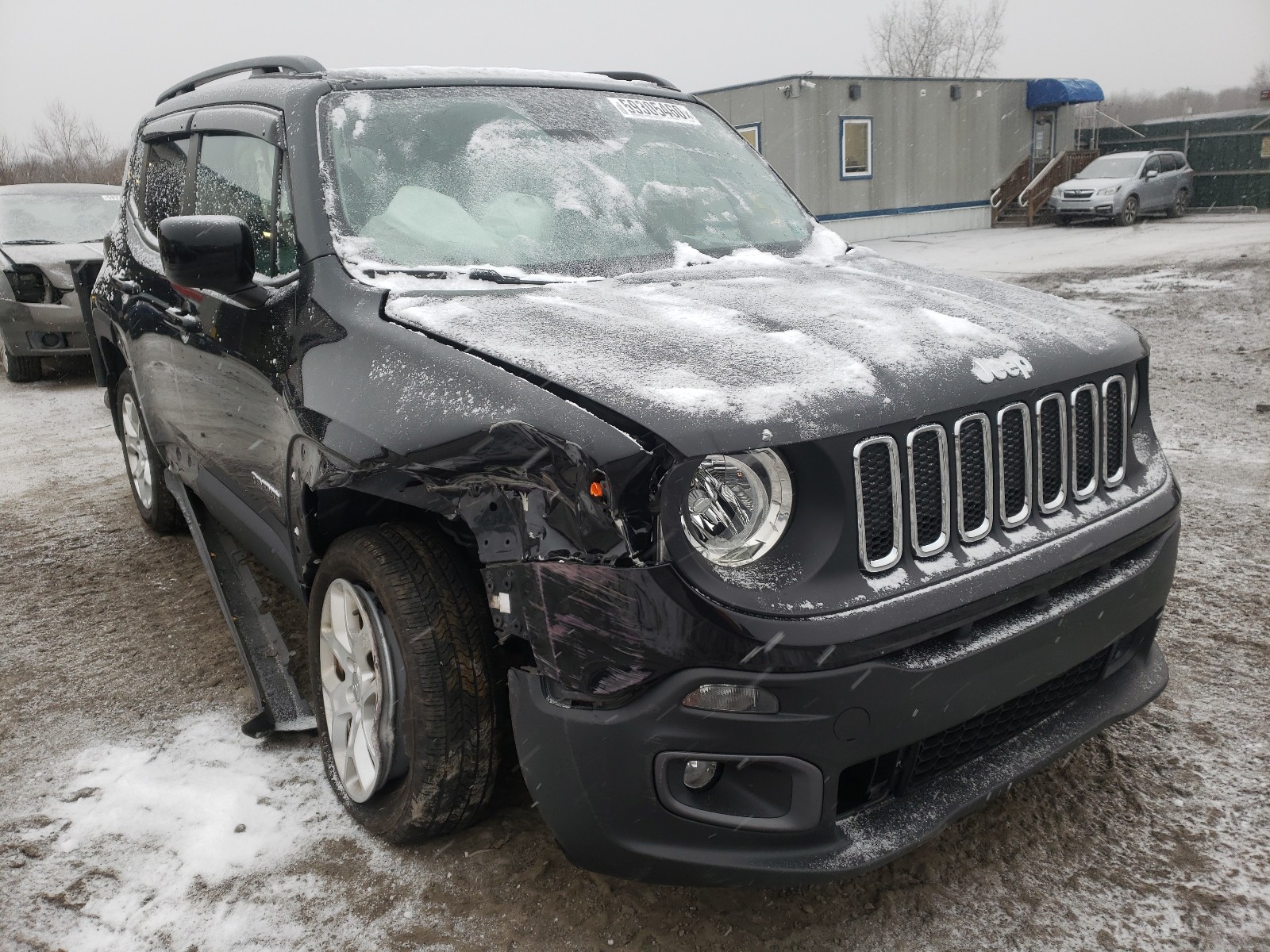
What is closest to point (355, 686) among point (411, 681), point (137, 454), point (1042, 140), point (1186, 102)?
point (411, 681)

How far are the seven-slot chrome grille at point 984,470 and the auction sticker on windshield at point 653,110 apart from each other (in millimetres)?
1865

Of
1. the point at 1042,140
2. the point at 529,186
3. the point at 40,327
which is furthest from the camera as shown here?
the point at 1042,140

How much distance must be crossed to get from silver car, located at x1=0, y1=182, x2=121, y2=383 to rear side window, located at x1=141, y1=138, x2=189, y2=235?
467 centimetres

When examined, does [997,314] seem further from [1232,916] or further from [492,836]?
[492,836]

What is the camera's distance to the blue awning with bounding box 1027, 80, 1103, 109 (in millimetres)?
27078

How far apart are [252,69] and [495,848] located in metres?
2.83

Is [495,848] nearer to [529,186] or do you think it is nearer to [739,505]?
[739,505]

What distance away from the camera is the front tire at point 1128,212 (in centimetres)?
2309

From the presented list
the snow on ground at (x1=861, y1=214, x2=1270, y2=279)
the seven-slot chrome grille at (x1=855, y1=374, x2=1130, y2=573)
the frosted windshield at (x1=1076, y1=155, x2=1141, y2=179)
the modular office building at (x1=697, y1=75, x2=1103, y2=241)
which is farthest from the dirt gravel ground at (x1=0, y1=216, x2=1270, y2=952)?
the frosted windshield at (x1=1076, y1=155, x2=1141, y2=179)

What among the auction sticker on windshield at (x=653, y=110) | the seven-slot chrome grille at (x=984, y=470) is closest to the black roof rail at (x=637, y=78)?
the auction sticker on windshield at (x=653, y=110)

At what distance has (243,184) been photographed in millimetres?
3143

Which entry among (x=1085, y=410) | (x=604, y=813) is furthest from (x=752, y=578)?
(x=1085, y=410)

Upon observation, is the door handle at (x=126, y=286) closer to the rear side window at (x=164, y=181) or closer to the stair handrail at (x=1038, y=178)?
the rear side window at (x=164, y=181)

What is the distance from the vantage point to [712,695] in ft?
5.90
